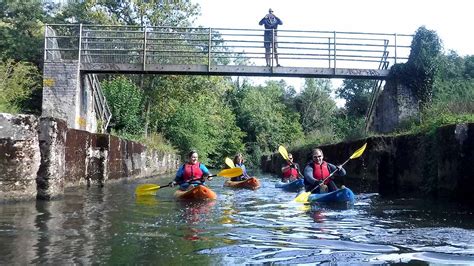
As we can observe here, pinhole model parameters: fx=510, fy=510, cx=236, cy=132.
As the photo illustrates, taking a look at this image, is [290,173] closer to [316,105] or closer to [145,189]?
[145,189]

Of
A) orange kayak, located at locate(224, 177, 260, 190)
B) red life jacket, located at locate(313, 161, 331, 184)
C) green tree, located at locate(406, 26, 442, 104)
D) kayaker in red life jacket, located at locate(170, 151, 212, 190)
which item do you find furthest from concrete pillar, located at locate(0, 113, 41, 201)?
green tree, located at locate(406, 26, 442, 104)

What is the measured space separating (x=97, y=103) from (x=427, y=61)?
40.4ft

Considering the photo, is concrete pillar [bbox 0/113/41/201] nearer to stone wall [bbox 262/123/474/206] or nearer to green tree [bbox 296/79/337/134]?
stone wall [bbox 262/123/474/206]

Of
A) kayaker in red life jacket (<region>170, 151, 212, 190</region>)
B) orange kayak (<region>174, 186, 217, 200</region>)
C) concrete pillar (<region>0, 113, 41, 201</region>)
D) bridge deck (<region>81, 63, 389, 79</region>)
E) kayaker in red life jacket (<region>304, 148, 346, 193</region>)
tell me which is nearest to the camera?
concrete pillar (<region>0, 113, 41, 201</region>)

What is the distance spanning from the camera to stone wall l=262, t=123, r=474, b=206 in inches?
372

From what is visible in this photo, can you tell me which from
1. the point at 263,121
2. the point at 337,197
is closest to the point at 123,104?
the point at 337,197

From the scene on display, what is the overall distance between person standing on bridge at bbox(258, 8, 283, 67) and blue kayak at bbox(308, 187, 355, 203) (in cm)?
877

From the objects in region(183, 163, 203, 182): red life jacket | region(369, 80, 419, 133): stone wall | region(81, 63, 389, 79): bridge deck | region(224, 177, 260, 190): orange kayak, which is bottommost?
region(224, 177, 260, 190): orange kayak

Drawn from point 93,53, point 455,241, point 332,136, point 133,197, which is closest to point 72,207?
point 133,197

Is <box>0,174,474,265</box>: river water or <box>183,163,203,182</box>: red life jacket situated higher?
<box>183,163,203,182</box>: red life jacket

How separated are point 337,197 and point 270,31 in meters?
10.2

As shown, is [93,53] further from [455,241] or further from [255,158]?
[255,158]

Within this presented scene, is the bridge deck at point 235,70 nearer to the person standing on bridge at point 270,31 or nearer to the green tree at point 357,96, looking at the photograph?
the person standing on bridge at point 270,31

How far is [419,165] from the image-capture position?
38.3 ft
